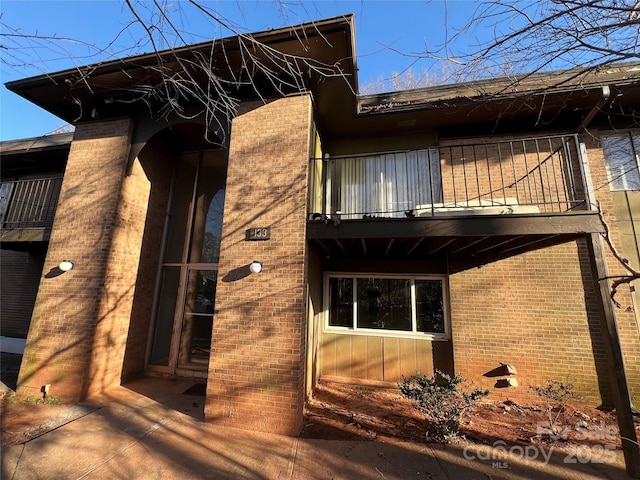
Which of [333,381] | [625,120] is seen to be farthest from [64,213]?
[625,120]

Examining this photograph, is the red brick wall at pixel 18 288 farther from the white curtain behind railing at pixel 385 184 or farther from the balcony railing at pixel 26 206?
the white curtain behind railing at pixel 385 184

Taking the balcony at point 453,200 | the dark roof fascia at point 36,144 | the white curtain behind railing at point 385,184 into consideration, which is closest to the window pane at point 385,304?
the balcony at point 453,200

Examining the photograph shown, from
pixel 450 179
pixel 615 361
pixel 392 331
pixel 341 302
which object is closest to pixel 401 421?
pixel 392 331

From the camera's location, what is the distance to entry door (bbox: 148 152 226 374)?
6.07 m

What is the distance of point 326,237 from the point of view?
432cm

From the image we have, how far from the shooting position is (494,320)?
17.1ft

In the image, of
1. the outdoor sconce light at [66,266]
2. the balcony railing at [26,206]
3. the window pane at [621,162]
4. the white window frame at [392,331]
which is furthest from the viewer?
the balcony railing at [26,206]

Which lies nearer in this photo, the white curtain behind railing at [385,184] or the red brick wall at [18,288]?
the white curtain behind railing at [385,184]

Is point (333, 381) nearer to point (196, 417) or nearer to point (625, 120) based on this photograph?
point (196, 417)

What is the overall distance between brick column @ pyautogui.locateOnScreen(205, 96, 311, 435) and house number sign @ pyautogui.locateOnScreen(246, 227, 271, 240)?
73 mm

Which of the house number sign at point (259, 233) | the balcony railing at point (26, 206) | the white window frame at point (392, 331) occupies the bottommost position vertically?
the white window frame at point (392, 331)

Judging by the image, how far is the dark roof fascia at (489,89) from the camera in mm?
4816

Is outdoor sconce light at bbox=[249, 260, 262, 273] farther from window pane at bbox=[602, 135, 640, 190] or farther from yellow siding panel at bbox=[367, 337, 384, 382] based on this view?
window pane at bbox=[602, 135, 640, 190]

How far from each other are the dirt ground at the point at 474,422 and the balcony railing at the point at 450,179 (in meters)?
3.42
